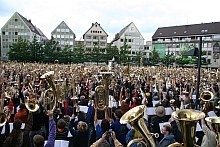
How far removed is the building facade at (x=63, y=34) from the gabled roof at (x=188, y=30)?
86.3ft

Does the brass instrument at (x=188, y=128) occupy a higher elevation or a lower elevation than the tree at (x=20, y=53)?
lower

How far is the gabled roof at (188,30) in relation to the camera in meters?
102

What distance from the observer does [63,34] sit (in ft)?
369

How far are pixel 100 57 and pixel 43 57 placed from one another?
590 inches

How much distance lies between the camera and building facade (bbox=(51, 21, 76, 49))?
112250 millimetres

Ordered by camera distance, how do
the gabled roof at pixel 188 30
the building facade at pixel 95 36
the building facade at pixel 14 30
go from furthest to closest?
the building facade at pixel 95 36, the building facade at pixel 14 30, the gabled roof at pixel 188 30

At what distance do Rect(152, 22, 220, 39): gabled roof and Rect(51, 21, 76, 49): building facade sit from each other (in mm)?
26307

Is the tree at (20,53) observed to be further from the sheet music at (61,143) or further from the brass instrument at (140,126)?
the brass instrument at (140,126)

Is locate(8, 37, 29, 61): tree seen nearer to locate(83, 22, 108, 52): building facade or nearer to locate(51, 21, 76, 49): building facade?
locate(51, 21, 76, 49): building facade

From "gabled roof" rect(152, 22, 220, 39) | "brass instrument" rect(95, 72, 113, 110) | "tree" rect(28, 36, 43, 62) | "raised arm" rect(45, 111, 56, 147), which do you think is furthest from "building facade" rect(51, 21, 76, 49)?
"raised arm" rect(45, 111, 56, 147)

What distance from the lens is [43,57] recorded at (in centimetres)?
6781

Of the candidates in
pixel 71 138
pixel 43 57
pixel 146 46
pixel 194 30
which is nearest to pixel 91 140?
pixel 71 138

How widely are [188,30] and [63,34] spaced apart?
3701cm

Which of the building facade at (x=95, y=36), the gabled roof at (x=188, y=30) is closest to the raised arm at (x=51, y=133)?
the gabled roof at (x=188, y=30)
